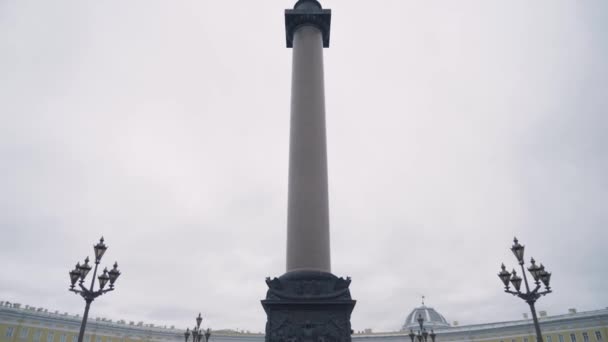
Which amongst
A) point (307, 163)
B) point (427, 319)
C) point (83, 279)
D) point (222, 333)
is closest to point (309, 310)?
point (307, 163)

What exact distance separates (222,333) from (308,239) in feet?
278

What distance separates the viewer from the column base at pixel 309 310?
12.0 metres

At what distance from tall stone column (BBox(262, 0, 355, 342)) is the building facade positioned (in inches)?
3006

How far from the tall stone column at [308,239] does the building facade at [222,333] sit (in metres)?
76.3

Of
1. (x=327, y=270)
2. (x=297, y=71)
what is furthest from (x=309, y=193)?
(x=297, y=71)

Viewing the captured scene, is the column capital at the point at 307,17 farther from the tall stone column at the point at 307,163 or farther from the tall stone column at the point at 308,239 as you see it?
the tall stone column at the point at 308,239

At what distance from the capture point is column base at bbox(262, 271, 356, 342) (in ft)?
39.4

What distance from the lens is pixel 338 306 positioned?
12.3 metres

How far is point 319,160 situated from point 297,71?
404 cm

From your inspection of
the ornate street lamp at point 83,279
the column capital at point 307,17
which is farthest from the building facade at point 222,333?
the column capital at point 307,17

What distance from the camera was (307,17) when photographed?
17359mm

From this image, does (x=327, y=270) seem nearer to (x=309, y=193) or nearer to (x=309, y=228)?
(x=309, y=228)

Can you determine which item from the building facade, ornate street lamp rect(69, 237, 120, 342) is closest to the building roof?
the building facade

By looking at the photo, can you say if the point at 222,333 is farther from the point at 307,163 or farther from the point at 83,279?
the point at 307,163
